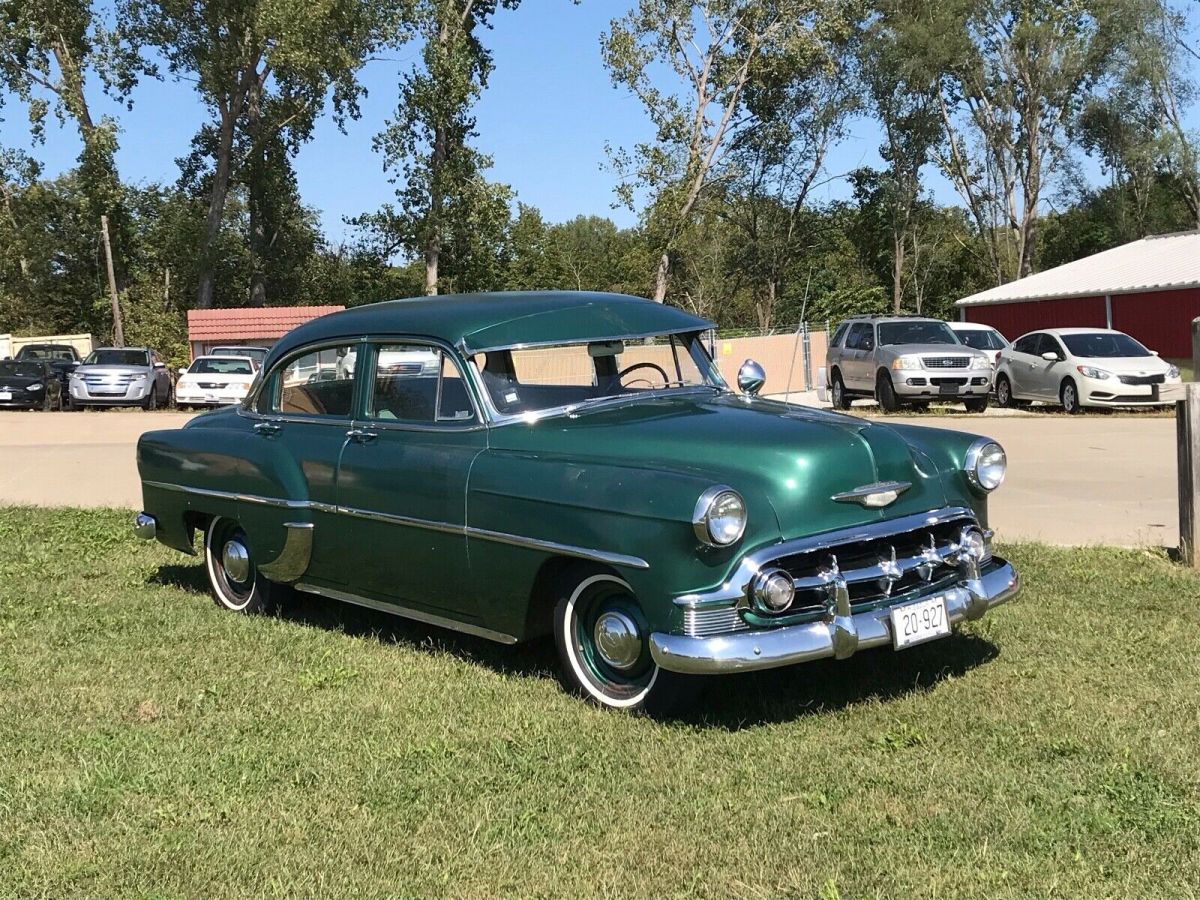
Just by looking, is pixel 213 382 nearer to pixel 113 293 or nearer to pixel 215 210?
pixel 113 293

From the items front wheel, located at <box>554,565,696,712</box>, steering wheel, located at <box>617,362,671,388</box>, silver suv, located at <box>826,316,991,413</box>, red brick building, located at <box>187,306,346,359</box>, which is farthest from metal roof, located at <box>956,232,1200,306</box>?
front wheel, located at <box>554,565,696,712</box>

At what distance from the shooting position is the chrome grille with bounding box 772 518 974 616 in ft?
14.8

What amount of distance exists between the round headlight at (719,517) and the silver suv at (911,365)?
1693 cm

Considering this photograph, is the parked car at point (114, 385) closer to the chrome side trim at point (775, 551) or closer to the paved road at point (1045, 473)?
the paved road at point (1045, 473)

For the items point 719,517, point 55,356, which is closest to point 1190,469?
point 719,517

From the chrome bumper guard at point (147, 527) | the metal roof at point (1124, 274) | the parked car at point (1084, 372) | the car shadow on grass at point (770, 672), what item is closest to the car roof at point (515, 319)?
the car shadow on grass at point (770, 672)

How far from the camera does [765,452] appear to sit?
4660mm

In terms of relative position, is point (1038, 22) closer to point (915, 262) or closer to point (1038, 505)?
point (915, 262)

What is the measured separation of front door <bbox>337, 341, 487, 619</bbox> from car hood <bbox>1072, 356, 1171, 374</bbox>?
1779 centimetres

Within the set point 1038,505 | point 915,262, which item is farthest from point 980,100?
point 1038,505

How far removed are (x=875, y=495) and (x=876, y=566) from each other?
276 mm

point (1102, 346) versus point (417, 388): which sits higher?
point (417, 388)

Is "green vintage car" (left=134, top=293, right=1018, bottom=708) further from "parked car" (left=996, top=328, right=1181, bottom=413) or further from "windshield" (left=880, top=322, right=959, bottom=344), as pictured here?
"parked car" (left=996, top=328, right=1181, bottom=413)

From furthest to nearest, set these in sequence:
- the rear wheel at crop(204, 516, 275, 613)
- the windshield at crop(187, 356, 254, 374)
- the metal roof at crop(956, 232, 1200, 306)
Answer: the metal roof at crop(956, 232, 1200, 306) → the windshield at crop(187, 356, 254, 374) → the rear wheel at crop(204, 516, 275, 613)
